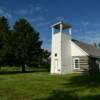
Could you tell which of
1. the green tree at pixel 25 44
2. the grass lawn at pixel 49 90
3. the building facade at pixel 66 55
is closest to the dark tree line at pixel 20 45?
the green tree at pixel 25 44

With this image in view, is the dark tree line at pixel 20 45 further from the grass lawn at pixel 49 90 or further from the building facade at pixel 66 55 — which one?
the grass lawn at pixel 49 90

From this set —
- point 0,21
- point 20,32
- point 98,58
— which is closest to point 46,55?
point 20,32

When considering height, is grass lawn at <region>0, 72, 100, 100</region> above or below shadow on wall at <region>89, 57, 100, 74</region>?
below

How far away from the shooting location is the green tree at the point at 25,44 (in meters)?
41.6

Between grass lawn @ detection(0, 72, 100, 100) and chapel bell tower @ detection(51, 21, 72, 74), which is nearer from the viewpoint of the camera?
grass lawn @ detection(0, 72, 100, 100)

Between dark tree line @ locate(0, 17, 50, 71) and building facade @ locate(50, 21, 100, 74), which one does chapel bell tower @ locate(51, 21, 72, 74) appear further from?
dark tree line @ locate(0, 17, 50, 71)

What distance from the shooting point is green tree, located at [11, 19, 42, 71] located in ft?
136

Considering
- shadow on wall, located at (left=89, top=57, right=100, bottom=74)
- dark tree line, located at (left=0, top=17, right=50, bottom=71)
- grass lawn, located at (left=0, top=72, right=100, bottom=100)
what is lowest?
grass lawn, located at (left=0, top=72, right=100, bottom=100)

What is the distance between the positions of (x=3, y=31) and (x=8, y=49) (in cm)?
536

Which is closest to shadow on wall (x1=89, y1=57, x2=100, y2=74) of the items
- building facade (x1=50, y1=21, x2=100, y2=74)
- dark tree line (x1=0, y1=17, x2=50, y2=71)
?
building facade (x1=50, y1=21, x2=100, y2=74)

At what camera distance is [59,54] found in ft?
98.9

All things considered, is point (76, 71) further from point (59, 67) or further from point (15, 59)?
point (15, 59)

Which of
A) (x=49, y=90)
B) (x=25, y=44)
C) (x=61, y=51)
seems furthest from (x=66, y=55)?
(x=49, y=90)

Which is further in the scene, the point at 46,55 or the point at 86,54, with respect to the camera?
the point at 46,55
